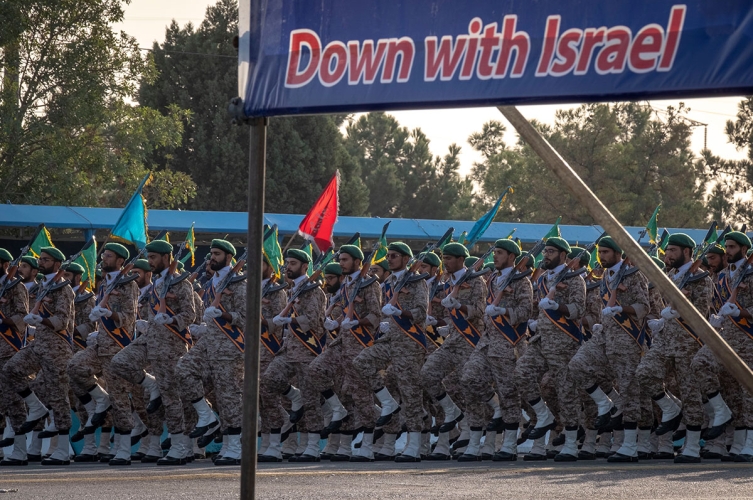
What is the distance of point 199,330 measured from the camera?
11664mm

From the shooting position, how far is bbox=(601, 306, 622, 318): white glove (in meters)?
11.5

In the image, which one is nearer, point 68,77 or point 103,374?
point 103,374

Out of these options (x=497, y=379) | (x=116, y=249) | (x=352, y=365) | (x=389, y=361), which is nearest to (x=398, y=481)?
(x=497, y=379)

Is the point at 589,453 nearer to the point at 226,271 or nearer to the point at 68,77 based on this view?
the point at 226,271

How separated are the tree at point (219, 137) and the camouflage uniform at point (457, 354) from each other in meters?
29.1

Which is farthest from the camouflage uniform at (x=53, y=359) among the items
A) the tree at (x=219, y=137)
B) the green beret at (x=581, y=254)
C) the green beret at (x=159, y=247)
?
the tree at (x=219, y=137)

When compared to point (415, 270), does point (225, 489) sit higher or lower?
lower

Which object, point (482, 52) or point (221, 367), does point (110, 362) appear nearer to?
point (221, 367)

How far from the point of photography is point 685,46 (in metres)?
4.07

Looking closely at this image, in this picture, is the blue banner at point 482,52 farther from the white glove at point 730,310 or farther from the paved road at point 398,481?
the white glove at point 730,310

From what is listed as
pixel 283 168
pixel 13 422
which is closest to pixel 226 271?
pixel 13 422

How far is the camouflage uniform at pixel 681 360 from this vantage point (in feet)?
36.7

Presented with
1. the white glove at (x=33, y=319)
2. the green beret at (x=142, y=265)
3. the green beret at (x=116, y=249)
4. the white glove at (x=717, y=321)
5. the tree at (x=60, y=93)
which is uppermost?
the tree at (x=60, y=93)

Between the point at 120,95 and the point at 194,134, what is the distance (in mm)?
16714
